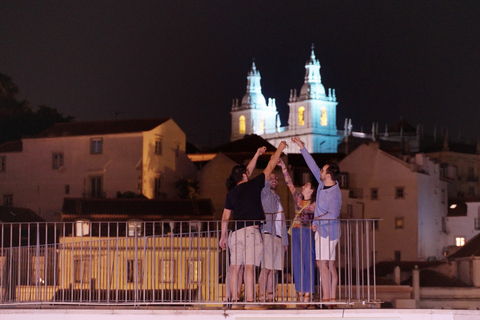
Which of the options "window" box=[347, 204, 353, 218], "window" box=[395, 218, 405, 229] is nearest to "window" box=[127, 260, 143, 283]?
"window" box=[347, 204, 353, 218]

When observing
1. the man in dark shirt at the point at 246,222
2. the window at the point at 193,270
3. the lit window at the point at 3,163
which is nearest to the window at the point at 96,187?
the lit window at the point at 3,163

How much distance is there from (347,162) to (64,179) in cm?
1925

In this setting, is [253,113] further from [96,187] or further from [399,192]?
[96,187]

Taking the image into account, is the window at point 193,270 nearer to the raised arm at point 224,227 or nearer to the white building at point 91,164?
the raised arm at point 224,227

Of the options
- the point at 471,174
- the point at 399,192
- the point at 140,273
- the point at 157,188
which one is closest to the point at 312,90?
the point at 471,174

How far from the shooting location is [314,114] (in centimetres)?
13088

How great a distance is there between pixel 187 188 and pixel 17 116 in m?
19.2

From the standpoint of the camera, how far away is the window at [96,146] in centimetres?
5647

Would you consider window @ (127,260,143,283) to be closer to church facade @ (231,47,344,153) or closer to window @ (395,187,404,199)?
window @ (395,187,404,199)

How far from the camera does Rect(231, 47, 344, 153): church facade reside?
128m

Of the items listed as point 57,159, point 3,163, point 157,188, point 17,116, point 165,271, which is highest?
point 17,116

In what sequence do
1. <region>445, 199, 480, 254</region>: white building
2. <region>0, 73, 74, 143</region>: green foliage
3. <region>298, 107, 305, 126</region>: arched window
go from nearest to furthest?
<region>445, 199, 480, 254</region>: white building < <region>0, 73, 74, 143</region>: green foliage < <region>298, 107, 305, 126</region>: arched window

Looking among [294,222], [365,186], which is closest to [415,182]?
[365,186]

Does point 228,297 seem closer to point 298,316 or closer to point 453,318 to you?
point 298,316
